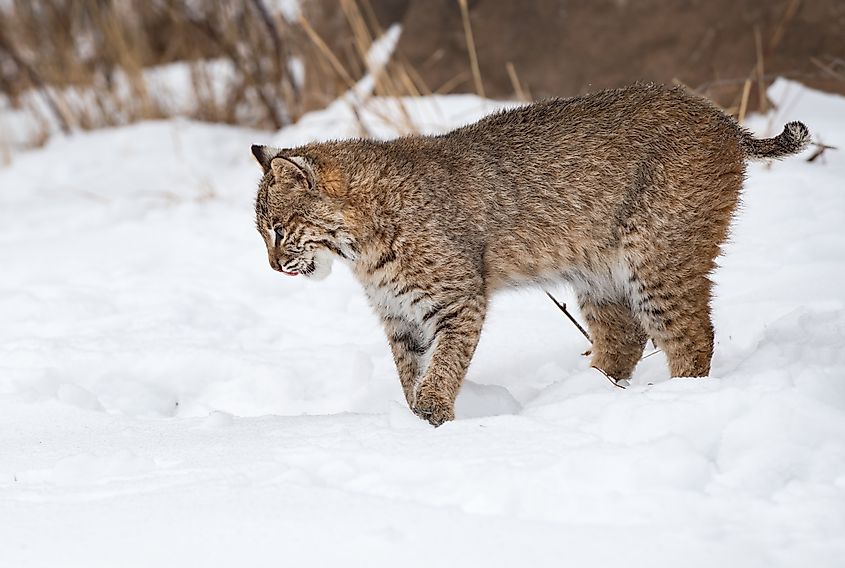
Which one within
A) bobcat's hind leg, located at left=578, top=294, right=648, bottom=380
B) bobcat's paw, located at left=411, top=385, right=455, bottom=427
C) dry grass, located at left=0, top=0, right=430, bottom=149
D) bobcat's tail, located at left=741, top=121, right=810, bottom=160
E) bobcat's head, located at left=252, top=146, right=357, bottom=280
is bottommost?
dry grass, located at left=0, top=0, right=430, bottom=149

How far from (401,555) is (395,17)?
19.7 feet

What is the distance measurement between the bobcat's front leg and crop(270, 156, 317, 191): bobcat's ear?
0.66 metres

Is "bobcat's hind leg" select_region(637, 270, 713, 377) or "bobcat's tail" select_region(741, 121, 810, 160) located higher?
"bobcat's tail" select_region(741, 121, 810, 160)

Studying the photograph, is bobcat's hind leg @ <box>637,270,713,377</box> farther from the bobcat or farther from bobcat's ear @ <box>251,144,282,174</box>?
bobcat's ear @ <box>251,144,282,174</box>

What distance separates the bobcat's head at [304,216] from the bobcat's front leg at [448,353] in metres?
0.43

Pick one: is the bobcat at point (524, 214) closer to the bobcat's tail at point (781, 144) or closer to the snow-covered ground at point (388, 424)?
the bobcat's tail at point (781, 144)

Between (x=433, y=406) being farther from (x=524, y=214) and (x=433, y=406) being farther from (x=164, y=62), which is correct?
(x=164, y=62)

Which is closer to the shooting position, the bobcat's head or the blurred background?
the bobcat's head

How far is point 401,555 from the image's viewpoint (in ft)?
7.64

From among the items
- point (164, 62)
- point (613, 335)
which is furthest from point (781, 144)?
point (164, 62)

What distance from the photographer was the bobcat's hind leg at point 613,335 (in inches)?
167

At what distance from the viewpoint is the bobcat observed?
377 centimetres

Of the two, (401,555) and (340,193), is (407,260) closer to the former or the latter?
(340,193)

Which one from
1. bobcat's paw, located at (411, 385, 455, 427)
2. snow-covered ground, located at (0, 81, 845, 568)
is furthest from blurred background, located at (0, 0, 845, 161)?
bobcat's paw, located at (411, 385, 455, 427)
